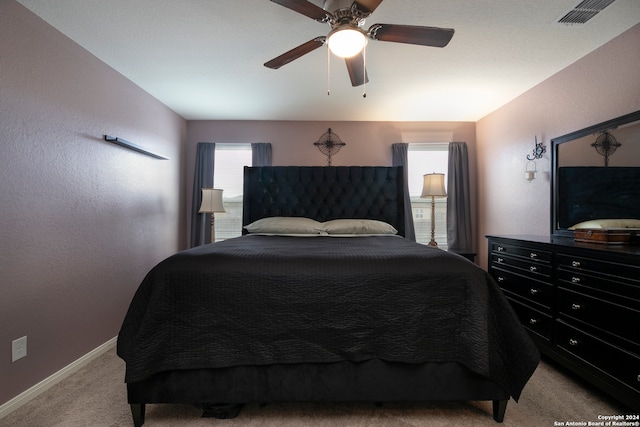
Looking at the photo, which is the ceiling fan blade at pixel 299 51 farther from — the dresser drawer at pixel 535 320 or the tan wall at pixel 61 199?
the dresser drawer at pixel 535 320

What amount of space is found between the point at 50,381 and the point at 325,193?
9.99 feet

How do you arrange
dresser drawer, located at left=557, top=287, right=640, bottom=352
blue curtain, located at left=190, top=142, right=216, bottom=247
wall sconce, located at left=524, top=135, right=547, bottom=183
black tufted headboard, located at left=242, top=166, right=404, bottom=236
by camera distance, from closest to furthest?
1. dresser drawer, located at left=557, top=287, right=640, bottom=352
2. wall sconce, located at left=524, top=135, right=547, bottom=183
3. black tufted headboard, located at left=242, top=166, right=404, bottom=236
4. blue curtain, located at left=190, top=142, right=216, bottom=247

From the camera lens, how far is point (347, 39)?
182 centimetres

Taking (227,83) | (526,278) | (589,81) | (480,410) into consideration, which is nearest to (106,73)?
(227,83)

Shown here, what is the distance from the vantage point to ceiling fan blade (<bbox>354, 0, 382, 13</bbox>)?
5.37 feet

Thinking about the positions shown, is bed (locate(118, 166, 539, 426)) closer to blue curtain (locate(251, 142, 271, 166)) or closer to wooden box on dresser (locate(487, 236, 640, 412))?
wooden box on dresser (locate(487, 236, 640, 412))

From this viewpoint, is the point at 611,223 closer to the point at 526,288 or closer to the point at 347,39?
the point at 526,288

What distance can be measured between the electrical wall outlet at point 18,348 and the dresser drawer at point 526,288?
11.5 feet

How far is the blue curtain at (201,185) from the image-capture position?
4227 millimetres

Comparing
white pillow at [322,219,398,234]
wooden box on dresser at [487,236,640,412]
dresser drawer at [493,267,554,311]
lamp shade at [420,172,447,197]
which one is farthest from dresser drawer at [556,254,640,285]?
lamp shade at [420,172,447,197]

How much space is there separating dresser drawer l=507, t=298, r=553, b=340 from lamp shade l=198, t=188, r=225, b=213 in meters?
3.27

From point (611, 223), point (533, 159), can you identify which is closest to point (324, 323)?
point (611, 223)

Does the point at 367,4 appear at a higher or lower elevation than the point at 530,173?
higher

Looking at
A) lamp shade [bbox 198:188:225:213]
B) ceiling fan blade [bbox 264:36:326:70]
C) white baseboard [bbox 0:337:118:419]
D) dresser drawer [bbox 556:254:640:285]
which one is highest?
ceiling fan blade [bbox 264:36:326:70]
